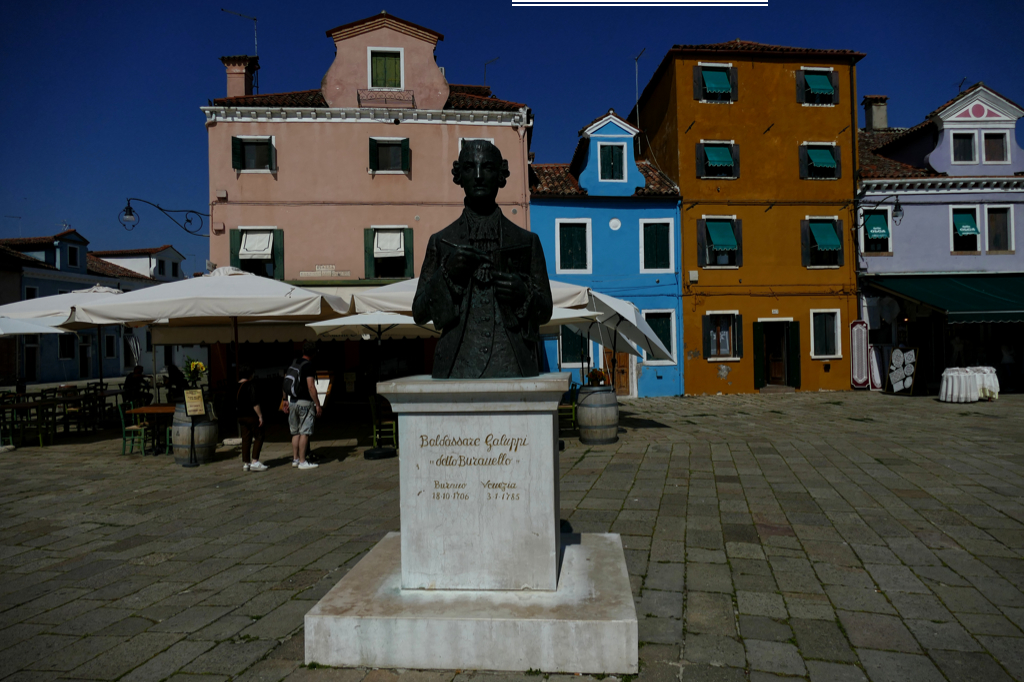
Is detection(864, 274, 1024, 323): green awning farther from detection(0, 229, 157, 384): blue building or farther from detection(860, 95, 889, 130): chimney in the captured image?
detection(0, 229, 157, 384): blue building

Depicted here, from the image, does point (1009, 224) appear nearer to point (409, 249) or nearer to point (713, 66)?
point (713, 66)

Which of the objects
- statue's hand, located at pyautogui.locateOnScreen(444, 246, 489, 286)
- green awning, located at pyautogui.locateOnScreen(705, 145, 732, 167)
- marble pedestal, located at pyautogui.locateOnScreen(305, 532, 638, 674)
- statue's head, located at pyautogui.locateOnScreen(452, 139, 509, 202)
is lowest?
marble pedestal, located at pyautogui.locateOnScreen(305, 532, 638, 674)

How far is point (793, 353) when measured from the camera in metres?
19.5

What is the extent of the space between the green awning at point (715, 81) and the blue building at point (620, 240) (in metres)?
3.12

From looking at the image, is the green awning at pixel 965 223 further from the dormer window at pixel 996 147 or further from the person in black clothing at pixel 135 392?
the person in black clothing at pixel 135 392

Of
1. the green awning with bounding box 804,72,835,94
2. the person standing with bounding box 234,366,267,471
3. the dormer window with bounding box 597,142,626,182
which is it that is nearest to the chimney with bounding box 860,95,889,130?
the green awning with bounding box 804,72,835,94

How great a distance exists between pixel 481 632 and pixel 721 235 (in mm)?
18613

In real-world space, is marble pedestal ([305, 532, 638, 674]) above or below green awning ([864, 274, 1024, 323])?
below

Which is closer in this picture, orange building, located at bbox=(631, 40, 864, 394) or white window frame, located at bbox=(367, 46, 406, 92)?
white window frame, located at bbox=(367, 46, 406, 92)

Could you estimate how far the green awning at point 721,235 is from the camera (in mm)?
19266

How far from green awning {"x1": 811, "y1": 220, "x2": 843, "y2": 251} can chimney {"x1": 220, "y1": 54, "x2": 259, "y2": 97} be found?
63.8 feet

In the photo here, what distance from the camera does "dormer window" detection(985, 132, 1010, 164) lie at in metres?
20.1

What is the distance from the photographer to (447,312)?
3.43 meters

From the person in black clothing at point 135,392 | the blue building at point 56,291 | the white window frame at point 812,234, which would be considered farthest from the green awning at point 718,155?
the blue building at point 56,291
